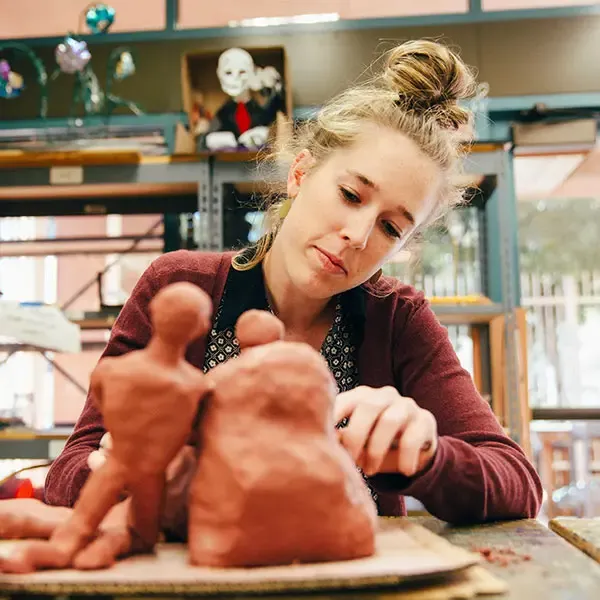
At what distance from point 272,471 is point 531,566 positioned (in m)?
0.24

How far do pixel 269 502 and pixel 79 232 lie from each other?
6.59 feet

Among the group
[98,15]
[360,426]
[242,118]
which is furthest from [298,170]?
[98,15]

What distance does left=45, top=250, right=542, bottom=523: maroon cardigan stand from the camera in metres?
0.73

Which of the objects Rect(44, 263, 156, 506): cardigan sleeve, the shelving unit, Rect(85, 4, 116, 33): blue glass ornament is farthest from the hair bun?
Rect(85, 4, 116, 33): blue glass ornament

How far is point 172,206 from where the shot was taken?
221 centimetres

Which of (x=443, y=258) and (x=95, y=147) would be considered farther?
(x=443, y=258)

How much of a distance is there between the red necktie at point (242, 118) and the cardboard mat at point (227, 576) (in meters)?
1.70

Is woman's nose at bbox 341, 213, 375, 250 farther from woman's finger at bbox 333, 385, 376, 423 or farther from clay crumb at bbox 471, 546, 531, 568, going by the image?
clay crumb at bbox 471, 546, 531, 568

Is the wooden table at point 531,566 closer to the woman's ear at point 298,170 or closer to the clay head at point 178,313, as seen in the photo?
the clay head at point 178,313

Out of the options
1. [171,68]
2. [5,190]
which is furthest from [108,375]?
[171,68]

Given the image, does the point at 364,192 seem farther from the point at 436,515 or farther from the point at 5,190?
the point at 5,190

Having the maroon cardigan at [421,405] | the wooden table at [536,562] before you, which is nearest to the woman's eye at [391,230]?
the maroon cardigan at [421,405]

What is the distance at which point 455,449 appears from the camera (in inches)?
29.0

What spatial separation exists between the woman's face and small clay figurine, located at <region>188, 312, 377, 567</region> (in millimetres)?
372
